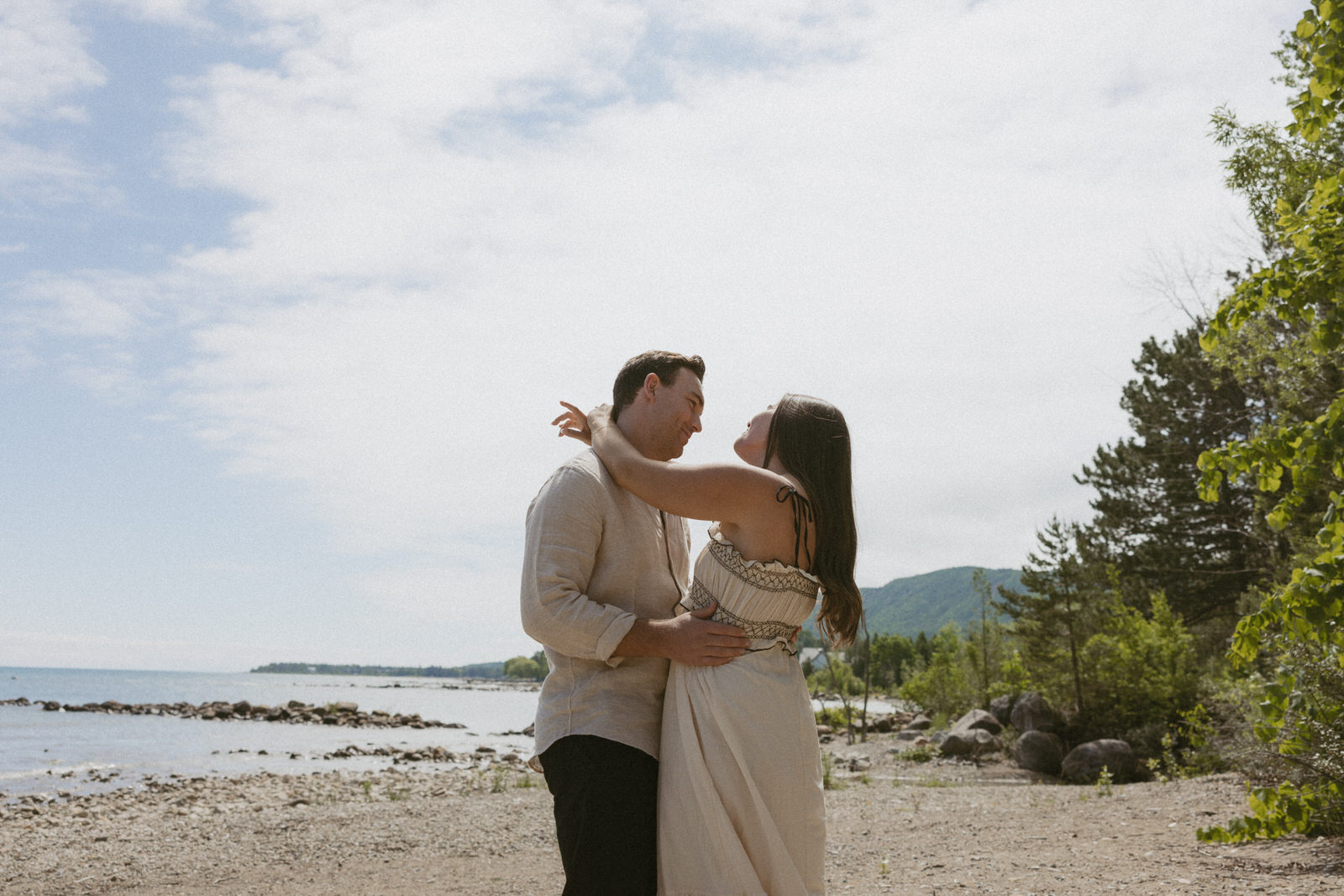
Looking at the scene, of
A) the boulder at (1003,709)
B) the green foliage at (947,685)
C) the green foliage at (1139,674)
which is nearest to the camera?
the green foliage at (1139,674)

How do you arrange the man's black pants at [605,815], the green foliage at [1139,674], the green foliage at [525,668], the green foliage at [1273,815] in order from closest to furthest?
the man's black pants at [605,815] < the green foliage at [1273,815] < the green foliage at [1139,674] < the green foliage at [525,668]

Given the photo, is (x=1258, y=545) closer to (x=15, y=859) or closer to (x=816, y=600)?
(x=816, y=600)

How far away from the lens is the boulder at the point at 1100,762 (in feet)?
48.8

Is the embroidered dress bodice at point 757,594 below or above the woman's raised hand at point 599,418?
below

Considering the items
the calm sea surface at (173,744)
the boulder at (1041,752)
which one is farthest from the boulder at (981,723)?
the calm sea surface at (173,744)

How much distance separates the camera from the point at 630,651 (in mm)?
2891

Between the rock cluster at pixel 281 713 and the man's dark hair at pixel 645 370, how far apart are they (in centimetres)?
4061

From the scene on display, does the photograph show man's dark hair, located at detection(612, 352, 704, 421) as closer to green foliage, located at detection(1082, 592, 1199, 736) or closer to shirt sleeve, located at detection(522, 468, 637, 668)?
shirt sleeve, located at detection(522, 468, 637, 668)

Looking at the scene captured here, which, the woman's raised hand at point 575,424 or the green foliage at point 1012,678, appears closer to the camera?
the woman's raised hand at point 575,424

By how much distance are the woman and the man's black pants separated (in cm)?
5

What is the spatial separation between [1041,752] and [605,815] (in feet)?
53.0

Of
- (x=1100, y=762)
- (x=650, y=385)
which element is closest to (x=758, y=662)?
(x=650, y=385)

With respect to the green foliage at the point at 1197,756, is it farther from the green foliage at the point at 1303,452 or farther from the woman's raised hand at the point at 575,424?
the woman's raised hand at the point at 575,424

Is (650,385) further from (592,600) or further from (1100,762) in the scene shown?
(1100,762)
